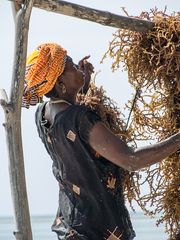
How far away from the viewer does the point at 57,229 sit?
4426 mm

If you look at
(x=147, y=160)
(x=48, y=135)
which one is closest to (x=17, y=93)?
(x=48, y=135)

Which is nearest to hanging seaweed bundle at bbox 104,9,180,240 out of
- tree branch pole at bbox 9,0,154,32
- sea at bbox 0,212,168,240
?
tree branch pole at bbox 9,0,154,32

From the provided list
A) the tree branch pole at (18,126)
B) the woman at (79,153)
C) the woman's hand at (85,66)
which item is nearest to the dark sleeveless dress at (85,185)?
the woman at (79,153)

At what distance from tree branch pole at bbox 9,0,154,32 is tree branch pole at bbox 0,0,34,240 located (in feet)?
0.38

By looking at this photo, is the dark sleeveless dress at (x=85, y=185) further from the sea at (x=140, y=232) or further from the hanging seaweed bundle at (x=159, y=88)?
the sea at (x=140, y=232)

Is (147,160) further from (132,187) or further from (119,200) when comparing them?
(132,187)

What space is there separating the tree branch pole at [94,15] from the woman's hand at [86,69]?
0.33 meters

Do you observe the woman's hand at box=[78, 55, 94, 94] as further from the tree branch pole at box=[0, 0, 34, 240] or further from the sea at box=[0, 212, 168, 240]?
the sea at box=[0, 212, 168, 240]

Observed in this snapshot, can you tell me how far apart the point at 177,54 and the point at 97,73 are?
571mm

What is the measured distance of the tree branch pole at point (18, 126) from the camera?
4070 mm

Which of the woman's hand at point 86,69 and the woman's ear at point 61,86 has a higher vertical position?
the woman's hand at point 86,69

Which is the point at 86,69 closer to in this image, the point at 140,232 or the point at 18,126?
the point at 18,126

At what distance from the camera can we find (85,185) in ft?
14.0

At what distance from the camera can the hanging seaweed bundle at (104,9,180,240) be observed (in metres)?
4.44
